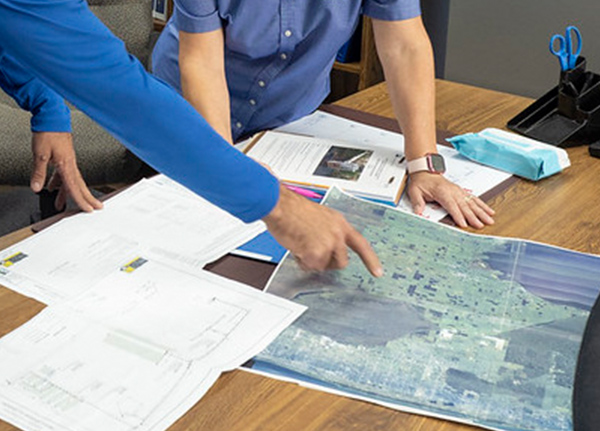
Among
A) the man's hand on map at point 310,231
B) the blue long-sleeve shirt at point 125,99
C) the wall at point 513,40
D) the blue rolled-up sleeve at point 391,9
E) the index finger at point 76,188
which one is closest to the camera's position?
the blue long-sleeve shirt at point 125,99

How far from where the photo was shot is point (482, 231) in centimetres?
123

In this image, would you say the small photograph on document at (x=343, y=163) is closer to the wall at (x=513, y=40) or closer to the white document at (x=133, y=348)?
the white document at (x=133, y=348)

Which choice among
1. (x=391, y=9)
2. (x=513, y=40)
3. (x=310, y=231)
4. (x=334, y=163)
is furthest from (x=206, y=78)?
Result: (x=513, y=40)

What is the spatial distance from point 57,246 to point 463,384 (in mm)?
587

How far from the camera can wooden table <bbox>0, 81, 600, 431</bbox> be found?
32.8 inches

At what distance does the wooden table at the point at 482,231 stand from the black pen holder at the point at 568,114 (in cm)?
3

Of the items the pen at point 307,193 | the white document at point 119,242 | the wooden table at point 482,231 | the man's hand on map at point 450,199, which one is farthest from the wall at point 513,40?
the white document at point 119,242

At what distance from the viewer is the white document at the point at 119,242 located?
1.05 metres

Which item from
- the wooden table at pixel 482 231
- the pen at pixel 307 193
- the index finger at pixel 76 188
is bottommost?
the wooden table at pixel 482 231

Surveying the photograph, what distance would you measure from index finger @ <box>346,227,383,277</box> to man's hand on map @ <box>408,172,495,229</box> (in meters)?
0.26

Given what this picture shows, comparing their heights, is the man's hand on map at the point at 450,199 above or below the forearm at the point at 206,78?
below

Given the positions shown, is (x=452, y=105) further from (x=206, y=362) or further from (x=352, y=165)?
(x=206, y=362)

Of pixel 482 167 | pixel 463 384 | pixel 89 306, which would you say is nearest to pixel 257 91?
pixel 482 167

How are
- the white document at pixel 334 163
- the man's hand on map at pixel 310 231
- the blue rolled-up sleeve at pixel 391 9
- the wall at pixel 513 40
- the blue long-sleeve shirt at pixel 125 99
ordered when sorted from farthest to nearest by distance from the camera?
the wall at pixel 513 40 → the blue rolled-up sleeve at pixel 391 9 → the white document at pixel 334 163 → the man's hand on map at pixel 310 231 → the blue long-sleeve shirt at pixel 125 99
